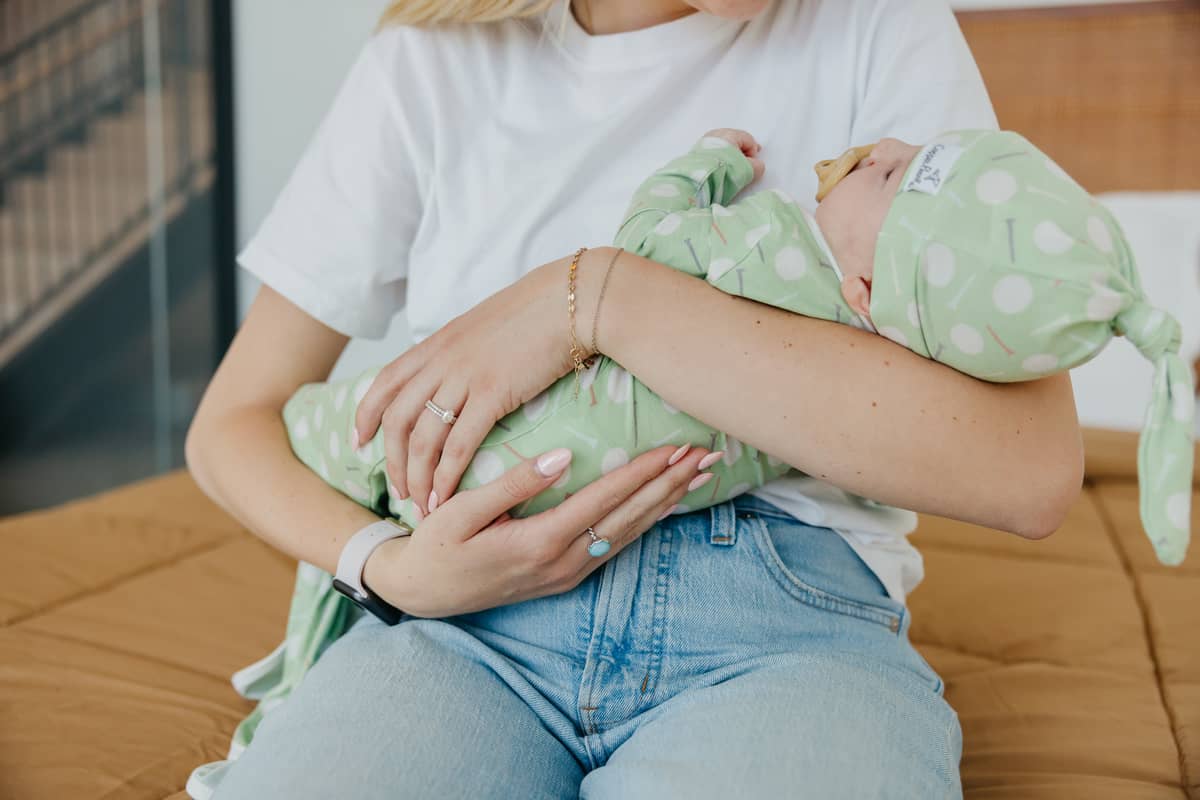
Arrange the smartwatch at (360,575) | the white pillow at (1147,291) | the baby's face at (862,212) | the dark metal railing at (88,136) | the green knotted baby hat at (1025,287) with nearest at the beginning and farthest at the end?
1. the green knotted baby hat at (1025,287)
2. the baby's face at (862,212)
3. the smartwatch at (360,575)
4. the white pillow at (1147,291)
5. the dark metal railing at (88,136)

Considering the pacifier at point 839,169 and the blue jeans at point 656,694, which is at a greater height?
the pacifier at point 839,169

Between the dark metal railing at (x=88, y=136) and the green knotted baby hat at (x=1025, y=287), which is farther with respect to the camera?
the dark metal railing at (x=88, y=136)

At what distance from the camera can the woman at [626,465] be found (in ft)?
2.58

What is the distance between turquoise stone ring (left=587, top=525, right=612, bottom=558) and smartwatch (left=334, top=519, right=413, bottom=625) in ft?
0.71

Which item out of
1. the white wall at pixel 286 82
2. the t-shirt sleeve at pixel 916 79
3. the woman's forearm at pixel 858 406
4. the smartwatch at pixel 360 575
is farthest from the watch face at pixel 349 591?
the white wall at pixel 286 82

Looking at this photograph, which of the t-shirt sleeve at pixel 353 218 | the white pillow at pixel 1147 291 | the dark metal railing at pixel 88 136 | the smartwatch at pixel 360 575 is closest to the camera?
the smartwatch at pixel 360 575

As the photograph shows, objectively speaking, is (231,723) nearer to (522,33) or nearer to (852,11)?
(522,33)

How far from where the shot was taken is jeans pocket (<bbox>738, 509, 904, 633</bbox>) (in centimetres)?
88

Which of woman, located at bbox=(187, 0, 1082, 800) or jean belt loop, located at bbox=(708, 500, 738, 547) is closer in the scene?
woman, located at bbox=(187, 0, 1082, 800)

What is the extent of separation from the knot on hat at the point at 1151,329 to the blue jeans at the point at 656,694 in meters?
0.31

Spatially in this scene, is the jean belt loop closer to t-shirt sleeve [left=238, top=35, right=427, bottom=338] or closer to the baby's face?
the baby's face

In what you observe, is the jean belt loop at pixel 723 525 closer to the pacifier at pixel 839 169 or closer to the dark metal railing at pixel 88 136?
the pacifier at pixel 839 169

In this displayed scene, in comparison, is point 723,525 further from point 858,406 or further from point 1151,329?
point 1151,329

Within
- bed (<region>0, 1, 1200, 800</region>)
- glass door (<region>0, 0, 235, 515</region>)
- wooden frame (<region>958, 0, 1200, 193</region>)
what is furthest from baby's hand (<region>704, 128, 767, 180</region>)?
glass door (<region>0, 0, 235, 515</region>)
